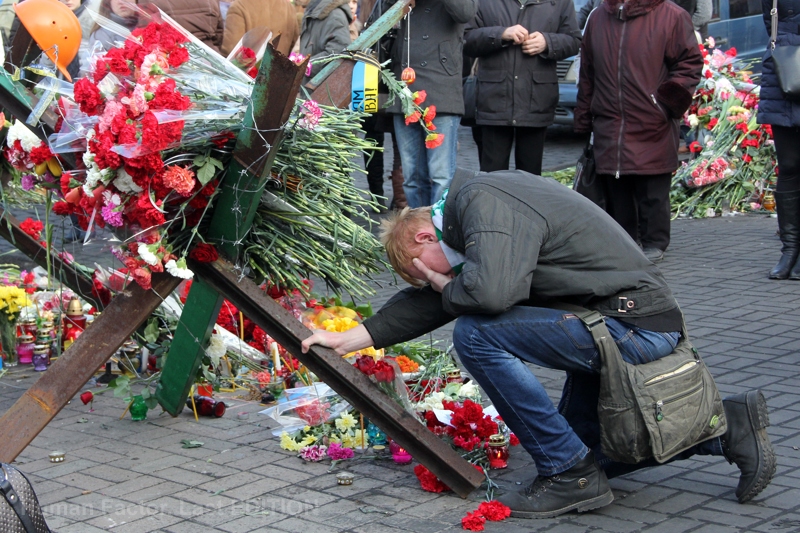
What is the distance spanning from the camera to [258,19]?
6.37 m

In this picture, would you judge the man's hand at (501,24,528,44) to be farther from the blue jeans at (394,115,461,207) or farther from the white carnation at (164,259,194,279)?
the white carnation at (164,259,194,279)

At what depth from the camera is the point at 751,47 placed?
10891 mm

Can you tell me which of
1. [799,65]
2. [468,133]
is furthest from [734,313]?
[468,133]

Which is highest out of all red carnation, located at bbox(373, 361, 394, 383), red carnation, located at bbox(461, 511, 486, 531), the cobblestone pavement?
red carnation, located at bbox(373, 361, 394, 383)

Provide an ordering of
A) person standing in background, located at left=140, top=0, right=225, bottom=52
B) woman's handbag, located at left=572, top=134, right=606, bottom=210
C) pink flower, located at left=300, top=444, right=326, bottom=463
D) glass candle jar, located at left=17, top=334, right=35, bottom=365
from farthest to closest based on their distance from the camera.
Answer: woman's handbag, located at left=572, top=134, right=606, bottom=210 < person standing in background, located at left=140, top=0, right=225, bottom=52 < glass candle jar, located at left=17, top=334, right=35, bottom=365 < pink flower, located at left=300, top=444, right=326, bottom=463

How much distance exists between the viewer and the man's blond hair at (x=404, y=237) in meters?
3.13

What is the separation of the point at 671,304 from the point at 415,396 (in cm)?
126

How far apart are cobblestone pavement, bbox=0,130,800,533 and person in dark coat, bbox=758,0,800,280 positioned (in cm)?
153

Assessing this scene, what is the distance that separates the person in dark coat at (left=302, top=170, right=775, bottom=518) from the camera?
115 inches

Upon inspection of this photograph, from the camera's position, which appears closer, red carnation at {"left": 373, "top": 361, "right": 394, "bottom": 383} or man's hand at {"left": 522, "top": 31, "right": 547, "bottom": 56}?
red carnation at {"left": 373, "top": 361, "right": 394, "bottom": 383}

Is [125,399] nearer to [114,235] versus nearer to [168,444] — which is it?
[168,444]

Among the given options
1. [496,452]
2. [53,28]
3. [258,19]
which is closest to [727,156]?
[258,19]

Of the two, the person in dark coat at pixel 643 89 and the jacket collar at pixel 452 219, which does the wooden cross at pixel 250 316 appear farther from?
the person in dark coat at pixel 643 89

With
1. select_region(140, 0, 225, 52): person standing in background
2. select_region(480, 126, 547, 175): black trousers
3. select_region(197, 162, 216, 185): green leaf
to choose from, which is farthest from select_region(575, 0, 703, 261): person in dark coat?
select_region(197, 162, 216, 185): green leaf
